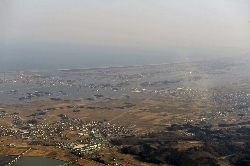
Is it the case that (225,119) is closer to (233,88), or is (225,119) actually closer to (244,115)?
(244,115)

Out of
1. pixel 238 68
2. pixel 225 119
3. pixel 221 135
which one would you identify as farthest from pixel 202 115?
pixel 238 68

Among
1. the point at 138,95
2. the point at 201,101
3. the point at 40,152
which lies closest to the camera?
the point at 40,152

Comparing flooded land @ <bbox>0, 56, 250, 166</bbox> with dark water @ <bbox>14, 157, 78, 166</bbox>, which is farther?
flooded land @ <bbox>0, 56, 250, 166</bbox>

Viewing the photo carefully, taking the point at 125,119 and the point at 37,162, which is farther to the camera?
the point at 125,119

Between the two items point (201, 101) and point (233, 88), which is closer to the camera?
point (201, 101)

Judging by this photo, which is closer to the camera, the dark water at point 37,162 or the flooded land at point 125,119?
the dark water at point 37,162

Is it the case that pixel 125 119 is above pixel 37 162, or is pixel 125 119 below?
above

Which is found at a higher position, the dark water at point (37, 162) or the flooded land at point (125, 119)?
the flooded land at point (125, 119)

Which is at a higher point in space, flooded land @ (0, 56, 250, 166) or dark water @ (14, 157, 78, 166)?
flooded land @ (0, 56, 250, 166)
